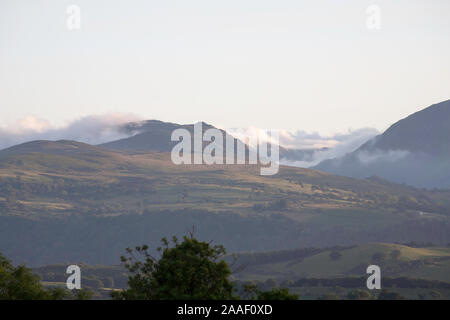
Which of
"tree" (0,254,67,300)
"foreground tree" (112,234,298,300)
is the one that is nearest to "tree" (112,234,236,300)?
"foreground tree" (112,234,298,300)

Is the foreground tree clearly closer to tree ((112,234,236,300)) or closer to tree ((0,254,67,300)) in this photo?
tree ((112,234,236,300))

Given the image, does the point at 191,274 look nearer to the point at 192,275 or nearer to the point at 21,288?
the point at 192,275

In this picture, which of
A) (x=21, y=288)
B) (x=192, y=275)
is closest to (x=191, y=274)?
(x=192, y=275)

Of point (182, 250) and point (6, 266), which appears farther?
point (6, 266)

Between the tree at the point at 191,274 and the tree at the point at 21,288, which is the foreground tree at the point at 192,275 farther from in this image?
the tree at the point at 21,288

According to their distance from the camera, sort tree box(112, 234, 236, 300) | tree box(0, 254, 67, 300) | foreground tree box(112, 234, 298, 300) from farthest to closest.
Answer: tree box(0, 254, 67, 300) → tree box(112, 234, 236, 300) → foreground tree box(112, 234, 298, 300)

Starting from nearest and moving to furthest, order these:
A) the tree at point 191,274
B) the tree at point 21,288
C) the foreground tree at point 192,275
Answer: the foreground tree at point 192,275
the tree at point 191,274
the tree at point 21,288

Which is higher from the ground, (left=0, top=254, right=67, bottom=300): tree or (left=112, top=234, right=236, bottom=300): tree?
(left=112, top=234, right=236, bottom=300): tree

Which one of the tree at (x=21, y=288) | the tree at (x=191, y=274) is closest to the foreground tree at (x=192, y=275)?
the tree at (x=191, y=274)
